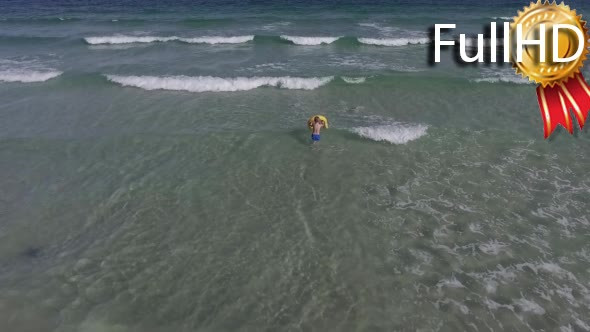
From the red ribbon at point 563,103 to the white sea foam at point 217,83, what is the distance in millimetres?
9033

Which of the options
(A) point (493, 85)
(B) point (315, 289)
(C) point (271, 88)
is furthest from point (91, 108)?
(A) point (493, 85)

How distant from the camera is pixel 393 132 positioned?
42.3 ft

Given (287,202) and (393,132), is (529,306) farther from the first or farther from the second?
(393,132)

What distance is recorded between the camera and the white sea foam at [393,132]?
1259cm

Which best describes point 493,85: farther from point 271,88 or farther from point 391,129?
point 271,88

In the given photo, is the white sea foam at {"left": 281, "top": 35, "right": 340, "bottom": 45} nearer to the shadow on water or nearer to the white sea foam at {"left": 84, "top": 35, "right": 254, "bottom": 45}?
the white sea foam at {"left": 84, "top": 35, "right": 254, "bottom": 45}

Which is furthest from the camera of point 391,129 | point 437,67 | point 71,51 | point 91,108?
point 71,51

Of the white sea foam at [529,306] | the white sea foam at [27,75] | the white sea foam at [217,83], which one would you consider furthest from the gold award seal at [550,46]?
the white sea foam at [27,75]

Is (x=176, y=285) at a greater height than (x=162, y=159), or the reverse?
(x=162, y=159)

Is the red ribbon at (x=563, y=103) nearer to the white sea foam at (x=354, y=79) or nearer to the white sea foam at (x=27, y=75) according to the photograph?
the white sea foam at (x=354, y=79)

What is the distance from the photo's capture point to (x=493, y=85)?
1755 centimetres

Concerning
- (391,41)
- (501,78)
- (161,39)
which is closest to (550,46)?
(501,78)

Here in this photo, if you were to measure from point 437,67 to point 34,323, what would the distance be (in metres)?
19.6

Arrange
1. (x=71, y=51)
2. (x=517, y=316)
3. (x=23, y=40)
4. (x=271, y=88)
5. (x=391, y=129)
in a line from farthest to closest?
(x=23, y=40) < (x=71, y=51) < (x=271, y=88) < (x=391, y=129) < (x=517, y=316)
